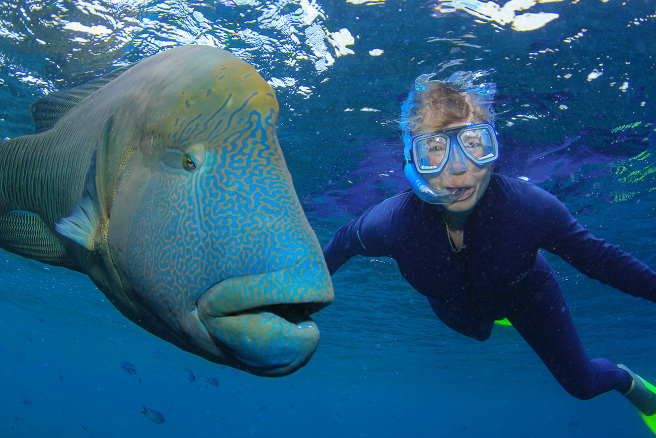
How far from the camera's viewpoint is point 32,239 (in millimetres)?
2219

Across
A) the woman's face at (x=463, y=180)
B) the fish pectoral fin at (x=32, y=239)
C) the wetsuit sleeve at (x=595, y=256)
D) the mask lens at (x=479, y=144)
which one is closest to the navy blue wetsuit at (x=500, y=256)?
the wetsuit sleeve at (x=595, y=256)

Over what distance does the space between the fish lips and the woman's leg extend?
15.0ft

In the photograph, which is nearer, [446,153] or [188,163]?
[188,163]

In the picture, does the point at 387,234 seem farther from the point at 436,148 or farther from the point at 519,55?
the point at 519,55

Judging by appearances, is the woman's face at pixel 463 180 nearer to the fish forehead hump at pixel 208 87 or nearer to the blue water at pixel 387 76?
the fish forehead hump at pixel 208 87

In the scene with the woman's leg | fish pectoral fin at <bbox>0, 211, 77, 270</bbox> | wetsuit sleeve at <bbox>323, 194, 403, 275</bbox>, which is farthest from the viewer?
the woman's leg

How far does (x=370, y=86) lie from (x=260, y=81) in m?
7.24

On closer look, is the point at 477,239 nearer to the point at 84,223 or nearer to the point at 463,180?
the point at 463,180

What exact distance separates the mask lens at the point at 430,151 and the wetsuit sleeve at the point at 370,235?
706mm

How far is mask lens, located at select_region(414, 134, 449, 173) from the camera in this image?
4188mm

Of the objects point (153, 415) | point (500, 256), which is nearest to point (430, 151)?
Answer: point (500, 256)

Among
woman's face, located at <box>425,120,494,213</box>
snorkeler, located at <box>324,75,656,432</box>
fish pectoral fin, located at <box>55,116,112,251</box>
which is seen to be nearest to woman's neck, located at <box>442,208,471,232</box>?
snorkeler, located at <box>324,75,656,432</box>

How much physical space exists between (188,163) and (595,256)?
4455 millimetres

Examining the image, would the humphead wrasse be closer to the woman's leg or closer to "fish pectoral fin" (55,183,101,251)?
"fish pectoral fin" (55,183,101,251)
